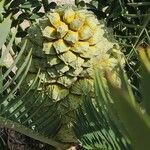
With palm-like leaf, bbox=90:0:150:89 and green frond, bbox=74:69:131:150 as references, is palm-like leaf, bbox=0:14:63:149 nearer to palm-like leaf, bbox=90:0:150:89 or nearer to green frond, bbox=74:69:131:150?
green frond, bbox=74:69:131:150

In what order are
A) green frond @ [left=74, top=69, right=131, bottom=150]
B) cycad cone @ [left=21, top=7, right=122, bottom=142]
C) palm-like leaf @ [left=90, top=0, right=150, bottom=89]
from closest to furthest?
green frond @ [left=74, top=69, right=131, bottom=150] → cycad cone @ [left=21, top=7, right=122, bottom=142] → palm-like leaf @ [left=90, top=0, right=150, bottom=89]

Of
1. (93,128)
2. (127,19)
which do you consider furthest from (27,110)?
(127,19)

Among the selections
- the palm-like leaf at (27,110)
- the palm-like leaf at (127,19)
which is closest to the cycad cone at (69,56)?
the palm-like leaf at (27,110)

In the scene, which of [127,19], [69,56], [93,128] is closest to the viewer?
[93,128]

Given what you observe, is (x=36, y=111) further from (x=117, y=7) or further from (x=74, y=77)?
(x=117, y=7)

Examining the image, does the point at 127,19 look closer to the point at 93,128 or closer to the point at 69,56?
the point at 69,56

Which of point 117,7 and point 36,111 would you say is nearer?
point 36,111

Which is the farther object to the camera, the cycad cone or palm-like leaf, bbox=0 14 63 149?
the cycad cone

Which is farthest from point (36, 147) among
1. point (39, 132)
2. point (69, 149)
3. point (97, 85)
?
point (97, 85)

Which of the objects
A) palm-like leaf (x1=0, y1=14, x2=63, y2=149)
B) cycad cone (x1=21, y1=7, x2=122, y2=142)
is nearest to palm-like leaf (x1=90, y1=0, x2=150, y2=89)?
cycad cone (x1=21, y1=7, x2=122, y2=142)
